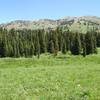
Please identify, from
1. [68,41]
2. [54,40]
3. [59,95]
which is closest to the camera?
[59,95]

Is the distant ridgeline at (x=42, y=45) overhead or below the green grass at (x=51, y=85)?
below

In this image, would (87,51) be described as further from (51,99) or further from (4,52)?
(51,99)

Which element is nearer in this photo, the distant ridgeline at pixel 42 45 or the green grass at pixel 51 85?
the green grass at pixel 51 85

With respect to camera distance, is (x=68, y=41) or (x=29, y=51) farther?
(x=68, y=41)

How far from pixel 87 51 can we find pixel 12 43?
37.0 meters

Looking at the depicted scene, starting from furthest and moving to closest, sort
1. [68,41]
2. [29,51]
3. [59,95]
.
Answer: [68,41], [29,51], [59,95]

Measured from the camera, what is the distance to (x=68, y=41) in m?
169

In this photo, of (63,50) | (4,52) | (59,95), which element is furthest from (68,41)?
(59,95)

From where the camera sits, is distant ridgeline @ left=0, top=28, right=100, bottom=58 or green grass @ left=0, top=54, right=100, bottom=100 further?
distant ridgeline @ left=0, top=28, right=100, bottom=58

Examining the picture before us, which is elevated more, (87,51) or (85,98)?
(85,98)

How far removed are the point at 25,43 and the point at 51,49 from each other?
1408cm

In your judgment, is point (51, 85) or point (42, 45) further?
point (42, 45)

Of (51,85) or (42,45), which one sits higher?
(51,85)

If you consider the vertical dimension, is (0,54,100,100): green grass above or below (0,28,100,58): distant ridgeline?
above
